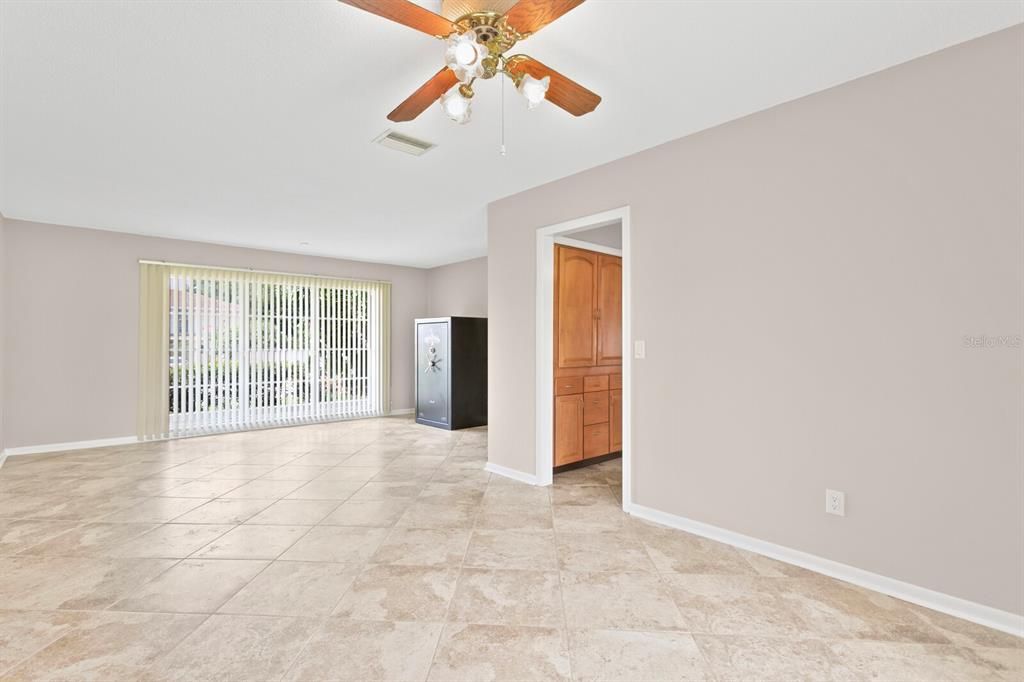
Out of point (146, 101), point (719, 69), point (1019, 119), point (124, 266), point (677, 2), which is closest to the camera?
point (677, 2)

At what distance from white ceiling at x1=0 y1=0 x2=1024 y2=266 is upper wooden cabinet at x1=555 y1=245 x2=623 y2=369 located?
2.75ft

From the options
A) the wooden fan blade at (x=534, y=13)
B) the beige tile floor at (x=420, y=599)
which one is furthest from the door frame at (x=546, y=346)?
the wooden fan blade at (x=534, y=13)

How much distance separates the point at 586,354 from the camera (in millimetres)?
4383

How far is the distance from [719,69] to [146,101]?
2.94 m

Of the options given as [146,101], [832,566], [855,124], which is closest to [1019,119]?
[855,124]

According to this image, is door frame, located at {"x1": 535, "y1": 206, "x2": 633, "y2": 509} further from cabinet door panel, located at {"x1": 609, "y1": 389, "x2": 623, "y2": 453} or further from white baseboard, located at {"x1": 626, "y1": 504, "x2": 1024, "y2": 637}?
white baseboard, located at {"x1": 626, "y1": 504, "x2": 1024, "y2": 637}

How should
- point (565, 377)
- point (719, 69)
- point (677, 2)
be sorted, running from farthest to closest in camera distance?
1. point (565, 377)
2. point (719, 69)
3. point (677, 2)

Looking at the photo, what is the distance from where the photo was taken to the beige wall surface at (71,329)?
4941 mm

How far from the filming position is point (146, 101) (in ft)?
8.25

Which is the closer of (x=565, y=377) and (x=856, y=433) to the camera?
(x=856, y=433)

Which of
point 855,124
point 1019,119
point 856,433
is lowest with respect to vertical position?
point 856,433

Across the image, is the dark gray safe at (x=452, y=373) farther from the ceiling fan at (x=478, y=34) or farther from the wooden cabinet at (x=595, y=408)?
the ceiling fan at (x=478, y=34)

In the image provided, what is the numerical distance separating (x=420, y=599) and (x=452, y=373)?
4.50 meters

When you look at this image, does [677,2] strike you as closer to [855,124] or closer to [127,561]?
[855,124]
